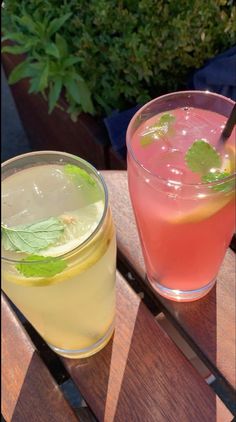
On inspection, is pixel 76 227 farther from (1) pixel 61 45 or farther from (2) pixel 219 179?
(1) pixel 61 45

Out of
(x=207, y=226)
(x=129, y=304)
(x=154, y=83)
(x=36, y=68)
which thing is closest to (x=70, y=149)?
(x=36, y=68)

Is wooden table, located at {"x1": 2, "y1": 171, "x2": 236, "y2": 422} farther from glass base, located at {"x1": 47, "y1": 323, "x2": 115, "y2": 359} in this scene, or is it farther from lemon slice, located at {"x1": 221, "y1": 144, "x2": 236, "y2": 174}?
lemon slice, located at {"x1": 221, "y1": 144, "x2": 236, "y2": 174}

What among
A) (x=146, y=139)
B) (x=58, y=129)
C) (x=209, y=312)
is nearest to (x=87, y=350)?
(x=209, y=312)

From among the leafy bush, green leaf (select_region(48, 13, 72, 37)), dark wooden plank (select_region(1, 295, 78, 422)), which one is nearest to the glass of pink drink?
dark wooden plank (select_region(1, 295, 78, 422))

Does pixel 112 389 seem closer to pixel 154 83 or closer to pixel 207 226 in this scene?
pixel 207 226

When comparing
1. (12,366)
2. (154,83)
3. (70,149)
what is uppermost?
(154,83)

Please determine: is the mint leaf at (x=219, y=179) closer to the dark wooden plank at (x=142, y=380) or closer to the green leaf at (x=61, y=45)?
the dark wooden plank at (x=142, y=380)

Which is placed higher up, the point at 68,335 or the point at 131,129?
the point at 131,129
